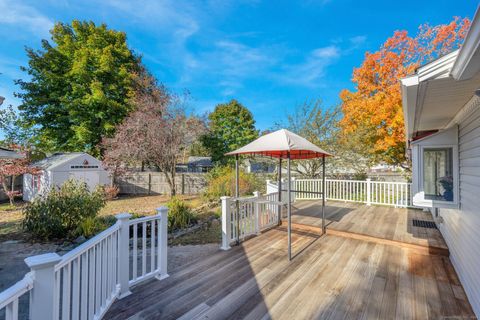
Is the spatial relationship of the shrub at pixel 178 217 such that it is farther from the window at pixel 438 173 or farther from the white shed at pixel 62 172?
the white shed at pixel 62 172

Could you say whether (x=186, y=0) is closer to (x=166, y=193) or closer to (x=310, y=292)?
(x=310, y=292)

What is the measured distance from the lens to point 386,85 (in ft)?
29.5

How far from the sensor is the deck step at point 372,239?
3.70m

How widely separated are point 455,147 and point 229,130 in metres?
19.7

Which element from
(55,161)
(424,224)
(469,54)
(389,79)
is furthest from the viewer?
(55,161)

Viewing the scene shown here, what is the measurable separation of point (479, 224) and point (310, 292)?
6.44 feet

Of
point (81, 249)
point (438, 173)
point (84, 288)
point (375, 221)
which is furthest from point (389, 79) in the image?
point (84, 288)

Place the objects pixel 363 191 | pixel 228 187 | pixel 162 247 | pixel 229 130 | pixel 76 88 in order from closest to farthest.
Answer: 1. pixel 162 247
2. pixel 363 191
3. pixel 228 187
4. pixel 76 88
5. pixel 229 130

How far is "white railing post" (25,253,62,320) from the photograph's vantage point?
4.20 ft

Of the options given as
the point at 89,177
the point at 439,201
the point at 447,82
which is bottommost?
the point at 89,177

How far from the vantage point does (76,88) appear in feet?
44.6

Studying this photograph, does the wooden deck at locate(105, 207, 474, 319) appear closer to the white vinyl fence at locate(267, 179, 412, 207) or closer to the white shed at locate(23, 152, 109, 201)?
the white vinyl fence at locate(267, 179, 412, 207)

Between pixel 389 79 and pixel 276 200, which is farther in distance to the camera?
pixel 389 79

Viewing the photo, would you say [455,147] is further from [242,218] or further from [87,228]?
[87,228]
